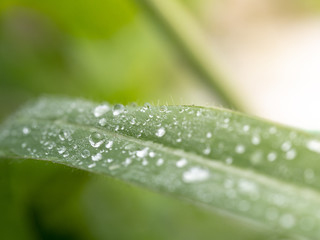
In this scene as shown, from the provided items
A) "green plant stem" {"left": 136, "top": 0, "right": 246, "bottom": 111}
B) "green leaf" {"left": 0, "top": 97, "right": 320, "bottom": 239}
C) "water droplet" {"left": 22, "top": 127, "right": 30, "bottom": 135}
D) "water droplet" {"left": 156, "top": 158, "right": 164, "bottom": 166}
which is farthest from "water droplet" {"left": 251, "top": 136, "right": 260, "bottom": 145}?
"green plant stem" {"left": 136, "top": 0, "right": 246, "bottom": 111}

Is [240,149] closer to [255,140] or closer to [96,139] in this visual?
[255,140]

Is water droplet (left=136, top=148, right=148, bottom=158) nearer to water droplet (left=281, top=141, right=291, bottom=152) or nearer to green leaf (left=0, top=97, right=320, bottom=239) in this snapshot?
green leaf (left=0, top=97, right=320, bottom=239)

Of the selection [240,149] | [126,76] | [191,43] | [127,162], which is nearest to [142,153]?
[127,162]

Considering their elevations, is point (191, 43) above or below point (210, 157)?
above

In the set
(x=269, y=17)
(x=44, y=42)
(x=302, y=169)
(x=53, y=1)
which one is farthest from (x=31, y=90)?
(x=269, y=17)

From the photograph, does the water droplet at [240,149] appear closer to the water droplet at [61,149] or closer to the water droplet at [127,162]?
the water droplet at [127,162]

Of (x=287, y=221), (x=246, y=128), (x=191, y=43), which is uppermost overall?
(x=191, y=43)

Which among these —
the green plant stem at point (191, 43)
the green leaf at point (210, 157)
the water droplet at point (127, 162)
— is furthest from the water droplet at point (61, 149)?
the green plant stem at point (191, 43)

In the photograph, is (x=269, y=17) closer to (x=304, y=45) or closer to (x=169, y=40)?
(x=304, y=45)
